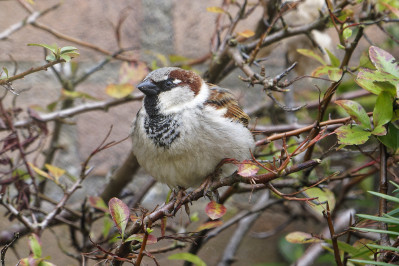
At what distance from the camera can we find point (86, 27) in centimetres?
149

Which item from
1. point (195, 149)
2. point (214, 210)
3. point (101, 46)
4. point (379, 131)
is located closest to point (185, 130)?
point (195, 149)

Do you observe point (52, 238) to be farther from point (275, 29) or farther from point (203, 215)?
point (275, 29)

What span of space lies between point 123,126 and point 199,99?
522mm

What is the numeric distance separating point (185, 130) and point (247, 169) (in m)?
0.27

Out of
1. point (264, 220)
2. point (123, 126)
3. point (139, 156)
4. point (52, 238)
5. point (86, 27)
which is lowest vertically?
point (264, 220)

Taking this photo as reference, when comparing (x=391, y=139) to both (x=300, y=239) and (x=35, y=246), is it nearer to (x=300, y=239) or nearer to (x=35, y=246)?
(x=300, y=239)

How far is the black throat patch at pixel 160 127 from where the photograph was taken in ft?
3.20

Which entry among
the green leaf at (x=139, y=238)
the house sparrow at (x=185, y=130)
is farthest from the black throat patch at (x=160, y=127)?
the green leaf at (x=139, y=238)

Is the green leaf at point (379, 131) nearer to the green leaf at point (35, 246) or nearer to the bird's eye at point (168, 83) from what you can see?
the bird's eye at point (168, 83)

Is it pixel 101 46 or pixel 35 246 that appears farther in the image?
pixel 101 46

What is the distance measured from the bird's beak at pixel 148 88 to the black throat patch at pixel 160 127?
0.04 ft

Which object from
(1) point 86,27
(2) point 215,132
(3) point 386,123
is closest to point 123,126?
(1) point 86,27

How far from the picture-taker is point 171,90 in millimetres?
1031

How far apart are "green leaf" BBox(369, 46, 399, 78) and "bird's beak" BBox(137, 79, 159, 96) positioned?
1.31ft
